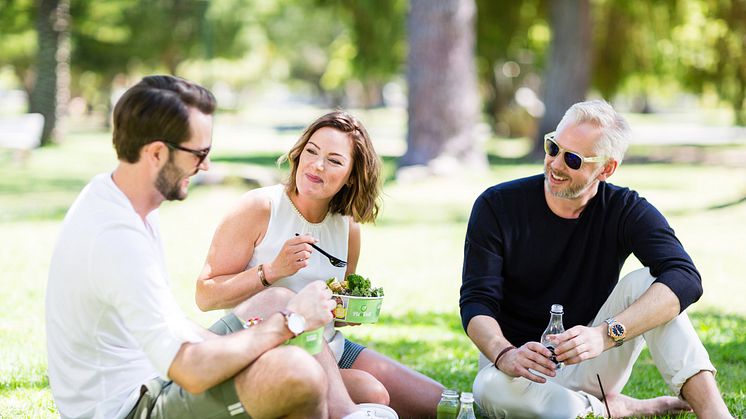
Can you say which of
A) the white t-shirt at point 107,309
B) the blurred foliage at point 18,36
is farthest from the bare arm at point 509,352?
the blurred foliage at point 18,36

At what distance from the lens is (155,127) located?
3.01 meters

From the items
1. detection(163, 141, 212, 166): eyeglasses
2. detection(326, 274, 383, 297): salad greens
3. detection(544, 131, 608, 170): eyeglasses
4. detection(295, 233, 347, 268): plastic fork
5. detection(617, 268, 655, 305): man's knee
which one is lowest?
detection(617, 268, 655, 305): man's knee

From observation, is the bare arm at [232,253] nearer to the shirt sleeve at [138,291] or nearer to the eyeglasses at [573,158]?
the shirt sleeve at [138,291]

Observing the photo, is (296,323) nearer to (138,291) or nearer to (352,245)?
(138,291)

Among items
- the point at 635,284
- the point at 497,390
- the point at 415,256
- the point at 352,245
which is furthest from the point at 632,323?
the point at 415,256

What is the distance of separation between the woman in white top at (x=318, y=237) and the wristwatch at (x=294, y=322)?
30.1 inches

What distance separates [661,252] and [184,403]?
2266mm

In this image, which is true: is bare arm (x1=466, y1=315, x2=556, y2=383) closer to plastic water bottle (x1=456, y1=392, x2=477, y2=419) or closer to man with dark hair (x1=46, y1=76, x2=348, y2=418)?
plastic water bottle (x1=456, y1=392, x2=477, y2=419)

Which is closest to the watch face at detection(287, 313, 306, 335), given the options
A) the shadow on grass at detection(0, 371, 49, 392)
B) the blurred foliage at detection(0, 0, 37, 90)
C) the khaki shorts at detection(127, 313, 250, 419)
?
the khaki shorts at detection(127, 313, 250, 419)

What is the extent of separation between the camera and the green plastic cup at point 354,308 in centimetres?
382

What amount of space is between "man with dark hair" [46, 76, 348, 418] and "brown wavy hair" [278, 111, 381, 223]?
111 centimetres

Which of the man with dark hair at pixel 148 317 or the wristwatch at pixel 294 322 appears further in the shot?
the wristwatch at pixel 294 322

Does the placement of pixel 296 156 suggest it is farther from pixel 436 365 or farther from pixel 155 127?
pixel 436 365

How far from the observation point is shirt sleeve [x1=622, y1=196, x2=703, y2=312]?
4.08m
